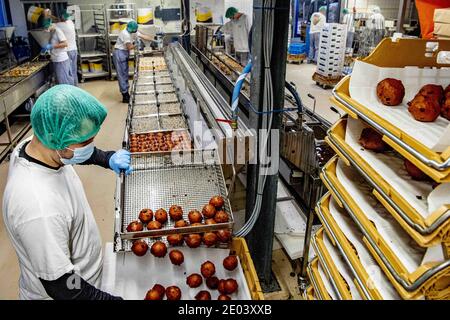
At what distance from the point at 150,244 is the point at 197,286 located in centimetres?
39

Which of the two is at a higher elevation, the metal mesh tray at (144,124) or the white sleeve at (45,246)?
the white sleeve at (45,246)

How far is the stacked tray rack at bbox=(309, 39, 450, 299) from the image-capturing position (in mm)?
1184

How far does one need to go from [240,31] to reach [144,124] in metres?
3.51

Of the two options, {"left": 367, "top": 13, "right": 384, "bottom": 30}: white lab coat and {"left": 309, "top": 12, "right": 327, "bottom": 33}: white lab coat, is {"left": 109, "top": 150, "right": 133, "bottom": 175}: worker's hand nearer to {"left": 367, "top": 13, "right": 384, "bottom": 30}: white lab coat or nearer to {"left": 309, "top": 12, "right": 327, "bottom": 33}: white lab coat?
{"left": 367, "top": 13, "right": 384, "bottom": 30}: white lab coat

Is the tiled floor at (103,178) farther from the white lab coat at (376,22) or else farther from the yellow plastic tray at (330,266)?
the white lab coat at (376,22)

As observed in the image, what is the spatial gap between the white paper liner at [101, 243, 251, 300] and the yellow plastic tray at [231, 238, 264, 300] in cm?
3

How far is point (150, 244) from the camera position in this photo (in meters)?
2.12

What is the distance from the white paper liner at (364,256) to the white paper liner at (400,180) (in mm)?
385

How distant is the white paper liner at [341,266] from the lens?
1651 mm

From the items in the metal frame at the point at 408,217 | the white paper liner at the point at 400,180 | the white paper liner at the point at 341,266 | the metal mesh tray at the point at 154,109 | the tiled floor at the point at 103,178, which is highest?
the white paper liner at the point at 400,180

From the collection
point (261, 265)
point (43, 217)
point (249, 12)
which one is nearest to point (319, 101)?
point (249, 12)

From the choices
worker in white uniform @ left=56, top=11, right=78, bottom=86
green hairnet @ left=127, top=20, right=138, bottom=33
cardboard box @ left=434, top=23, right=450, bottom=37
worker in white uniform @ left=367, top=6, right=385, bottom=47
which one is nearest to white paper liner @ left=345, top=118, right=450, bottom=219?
cardboard box @ left=434, top=23, right=450, bottom=37

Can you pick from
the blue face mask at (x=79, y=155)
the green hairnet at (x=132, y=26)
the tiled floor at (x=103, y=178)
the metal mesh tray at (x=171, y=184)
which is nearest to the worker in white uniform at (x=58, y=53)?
the tiled floor at (x=103, y=178)

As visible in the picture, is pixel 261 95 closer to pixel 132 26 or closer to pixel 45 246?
pixel 45 246
